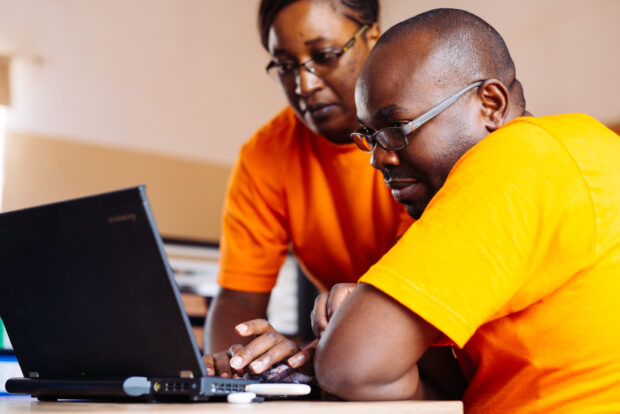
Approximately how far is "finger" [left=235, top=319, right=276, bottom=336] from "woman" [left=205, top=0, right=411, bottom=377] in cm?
55

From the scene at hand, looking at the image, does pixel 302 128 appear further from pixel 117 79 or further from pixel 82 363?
pixel 117 79

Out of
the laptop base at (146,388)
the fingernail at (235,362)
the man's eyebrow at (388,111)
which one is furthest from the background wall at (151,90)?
the laptop base at (146,388)

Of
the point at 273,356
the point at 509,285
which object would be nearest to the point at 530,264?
the point at 509,285


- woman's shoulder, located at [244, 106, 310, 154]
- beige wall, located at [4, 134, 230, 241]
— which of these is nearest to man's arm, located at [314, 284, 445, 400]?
woman's shoulder, located at [244, 106, 310, 154]

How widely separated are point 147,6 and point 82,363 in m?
3.26

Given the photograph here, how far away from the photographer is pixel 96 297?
775 mm

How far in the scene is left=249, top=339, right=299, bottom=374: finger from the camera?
37.4 inches

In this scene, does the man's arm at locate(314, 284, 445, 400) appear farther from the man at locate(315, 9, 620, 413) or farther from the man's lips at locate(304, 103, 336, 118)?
the man's lips at locate(304, 103, 336, 118)

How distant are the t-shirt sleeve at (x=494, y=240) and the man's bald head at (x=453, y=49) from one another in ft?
0.67

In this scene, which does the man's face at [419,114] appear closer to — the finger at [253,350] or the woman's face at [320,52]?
the finger at [253,350]

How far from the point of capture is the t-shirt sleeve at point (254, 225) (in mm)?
1739

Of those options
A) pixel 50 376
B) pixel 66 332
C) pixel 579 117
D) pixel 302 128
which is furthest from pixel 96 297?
pixel 302 128

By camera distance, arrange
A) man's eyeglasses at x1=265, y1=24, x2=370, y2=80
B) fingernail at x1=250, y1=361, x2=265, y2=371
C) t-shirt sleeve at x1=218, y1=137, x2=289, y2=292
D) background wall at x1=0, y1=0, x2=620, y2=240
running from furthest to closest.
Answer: background wall at x1=0, y1=0, x2=620, y2=240 < t-shirt sleeve at x1=218, y1=137, x2=289, y2=292 < man's eyeglasses at x1=265, y1=24, x2=370, y2=80 < fingernail at x1=250, y1=361, x2=265, y2=371

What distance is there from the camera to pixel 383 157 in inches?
40.5
